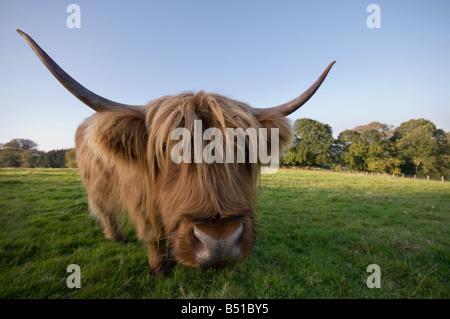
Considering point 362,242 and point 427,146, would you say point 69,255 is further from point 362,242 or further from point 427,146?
point 427,146

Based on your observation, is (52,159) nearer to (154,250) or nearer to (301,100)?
(154,250)

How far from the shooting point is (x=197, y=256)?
1317mm

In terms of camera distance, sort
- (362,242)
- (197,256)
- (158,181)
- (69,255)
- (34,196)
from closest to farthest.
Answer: (197,256)
(158,181)
(69,255)
(362,242)
(34,196)

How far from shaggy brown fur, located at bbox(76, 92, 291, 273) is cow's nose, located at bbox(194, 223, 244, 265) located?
40mm

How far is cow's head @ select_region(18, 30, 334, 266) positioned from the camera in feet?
4.39

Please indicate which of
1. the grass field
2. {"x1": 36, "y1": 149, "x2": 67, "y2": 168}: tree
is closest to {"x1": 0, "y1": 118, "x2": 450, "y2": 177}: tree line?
the grass field

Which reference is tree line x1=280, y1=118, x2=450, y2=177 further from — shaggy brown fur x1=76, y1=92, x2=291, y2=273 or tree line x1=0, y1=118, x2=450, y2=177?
shaggy brown fur x1=76, y1=92, x2=291, y2=273

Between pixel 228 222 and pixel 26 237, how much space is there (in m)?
3.71

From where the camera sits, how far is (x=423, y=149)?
38000 mm

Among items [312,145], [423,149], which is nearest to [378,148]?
[423,149]

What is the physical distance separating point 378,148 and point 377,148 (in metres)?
0.19

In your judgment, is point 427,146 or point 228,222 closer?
point 228,222

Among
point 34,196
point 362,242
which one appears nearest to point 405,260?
point 362,242

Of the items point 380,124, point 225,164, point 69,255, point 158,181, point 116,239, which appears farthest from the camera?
point 380,124
